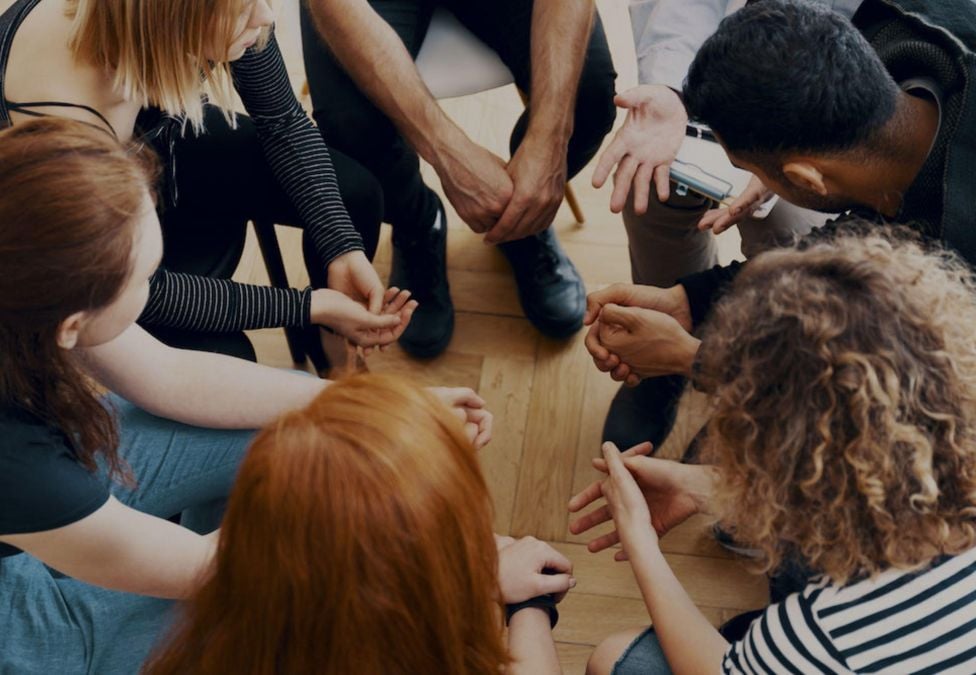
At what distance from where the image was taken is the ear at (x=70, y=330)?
88 cm

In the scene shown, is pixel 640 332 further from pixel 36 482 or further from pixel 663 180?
pixel 36 482

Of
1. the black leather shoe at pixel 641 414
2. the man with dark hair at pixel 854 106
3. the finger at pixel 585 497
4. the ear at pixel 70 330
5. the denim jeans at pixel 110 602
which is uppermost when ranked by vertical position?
the man with dark hair at pixel 854 106

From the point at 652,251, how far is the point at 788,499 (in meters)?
0.81

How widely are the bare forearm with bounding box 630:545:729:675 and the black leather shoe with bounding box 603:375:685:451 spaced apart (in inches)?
20.8

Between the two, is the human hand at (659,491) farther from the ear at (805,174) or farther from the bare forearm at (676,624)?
the ear at (805,174)

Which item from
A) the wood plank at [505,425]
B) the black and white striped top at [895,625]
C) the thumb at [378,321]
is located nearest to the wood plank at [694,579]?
the wood plank at [505,425]

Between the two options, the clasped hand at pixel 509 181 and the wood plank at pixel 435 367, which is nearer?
the clasped hand at pixel 509 181

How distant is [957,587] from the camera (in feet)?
2.52

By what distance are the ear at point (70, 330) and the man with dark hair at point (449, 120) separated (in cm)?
69

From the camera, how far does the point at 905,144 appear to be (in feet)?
3.48

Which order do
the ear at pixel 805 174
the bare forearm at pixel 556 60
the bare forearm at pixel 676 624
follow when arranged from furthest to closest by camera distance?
the bare forearm at pixel 556 60 < the ear at pixel 805 174 < the bare forearm at pixel 676 624

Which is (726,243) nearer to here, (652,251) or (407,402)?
(652,251)

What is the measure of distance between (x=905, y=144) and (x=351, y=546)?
79 cm

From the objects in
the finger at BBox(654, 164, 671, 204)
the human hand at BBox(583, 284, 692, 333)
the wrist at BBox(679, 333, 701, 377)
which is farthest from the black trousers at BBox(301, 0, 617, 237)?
the wrist at BBox(679, 333, 701, 377)
